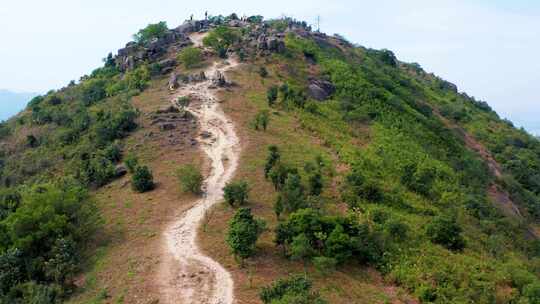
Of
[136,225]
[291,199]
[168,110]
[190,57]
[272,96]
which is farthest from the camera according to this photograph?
[190,57]

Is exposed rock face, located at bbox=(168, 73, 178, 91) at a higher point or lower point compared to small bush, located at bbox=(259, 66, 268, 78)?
lower

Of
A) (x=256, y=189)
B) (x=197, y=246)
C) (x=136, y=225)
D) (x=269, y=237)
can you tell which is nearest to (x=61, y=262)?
(x=136, y=225)

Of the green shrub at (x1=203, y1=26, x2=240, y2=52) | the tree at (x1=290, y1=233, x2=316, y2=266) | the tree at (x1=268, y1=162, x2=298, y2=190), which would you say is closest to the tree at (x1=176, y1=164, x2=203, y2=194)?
the tree at (x1=268, y1=162, x2=298, y2=190)

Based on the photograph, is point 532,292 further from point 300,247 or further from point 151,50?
point 151,50

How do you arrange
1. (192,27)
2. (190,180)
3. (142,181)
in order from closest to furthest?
(190,180) < (142,181) < (192,27)

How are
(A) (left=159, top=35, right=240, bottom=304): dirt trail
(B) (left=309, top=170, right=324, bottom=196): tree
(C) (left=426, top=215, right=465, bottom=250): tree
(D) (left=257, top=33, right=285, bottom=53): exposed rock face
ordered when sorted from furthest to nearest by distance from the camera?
(D) (left=257, top=33, right=285, bottom=53): exposed rock face
(B) (left=309, top=170, right=324, bottom=196): tree
(C) (left=426, top=215, right=465, bottom=250): tree
(A) (left=159, top=35, right=240, bottom=304): dirt trail

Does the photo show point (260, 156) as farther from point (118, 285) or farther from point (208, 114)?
point (118, 285)

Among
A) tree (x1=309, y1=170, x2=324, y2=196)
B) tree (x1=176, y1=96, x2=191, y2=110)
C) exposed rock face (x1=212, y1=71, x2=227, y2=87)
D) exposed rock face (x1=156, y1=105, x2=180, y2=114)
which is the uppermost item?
exposed rock face (x1=212, y1=71, x2=227, y2=87)

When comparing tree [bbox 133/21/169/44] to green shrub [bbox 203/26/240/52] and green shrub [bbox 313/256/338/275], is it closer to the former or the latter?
green shrub [bbox 203/26/240/52]
